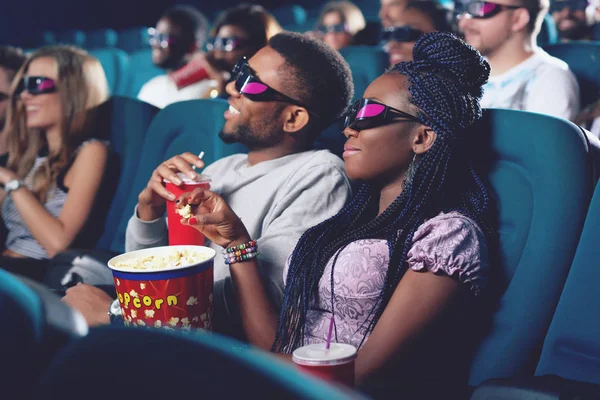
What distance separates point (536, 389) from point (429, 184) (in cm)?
46

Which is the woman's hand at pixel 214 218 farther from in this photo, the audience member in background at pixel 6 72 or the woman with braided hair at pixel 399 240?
the audience member in background at pixel 6 72

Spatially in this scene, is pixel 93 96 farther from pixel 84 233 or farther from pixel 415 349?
pixel 415 349

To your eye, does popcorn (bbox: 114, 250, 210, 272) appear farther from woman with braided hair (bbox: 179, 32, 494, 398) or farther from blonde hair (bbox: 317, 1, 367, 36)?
blonde hair (bbox: 317, 1, 367, 36)

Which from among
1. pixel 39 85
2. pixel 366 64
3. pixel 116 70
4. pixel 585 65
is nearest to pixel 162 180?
pixel 39 85

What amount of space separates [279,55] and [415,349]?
843 mm

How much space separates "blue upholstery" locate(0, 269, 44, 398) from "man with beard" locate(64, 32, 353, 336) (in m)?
0.94

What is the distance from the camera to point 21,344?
0.64 metres

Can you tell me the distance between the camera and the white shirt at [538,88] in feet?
7.89

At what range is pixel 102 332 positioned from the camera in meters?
0.60

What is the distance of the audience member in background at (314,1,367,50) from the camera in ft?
14.8

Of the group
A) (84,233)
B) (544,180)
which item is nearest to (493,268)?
(544,180)

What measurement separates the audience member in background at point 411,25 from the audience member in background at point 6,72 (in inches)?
63.3

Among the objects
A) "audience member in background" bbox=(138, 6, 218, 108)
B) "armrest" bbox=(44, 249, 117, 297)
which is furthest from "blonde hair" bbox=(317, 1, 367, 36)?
"armrest" bbox=(44, 249, 117, 297)

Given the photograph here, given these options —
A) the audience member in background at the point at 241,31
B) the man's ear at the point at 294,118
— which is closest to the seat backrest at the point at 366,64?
the audience member in background at the point at 241,31
